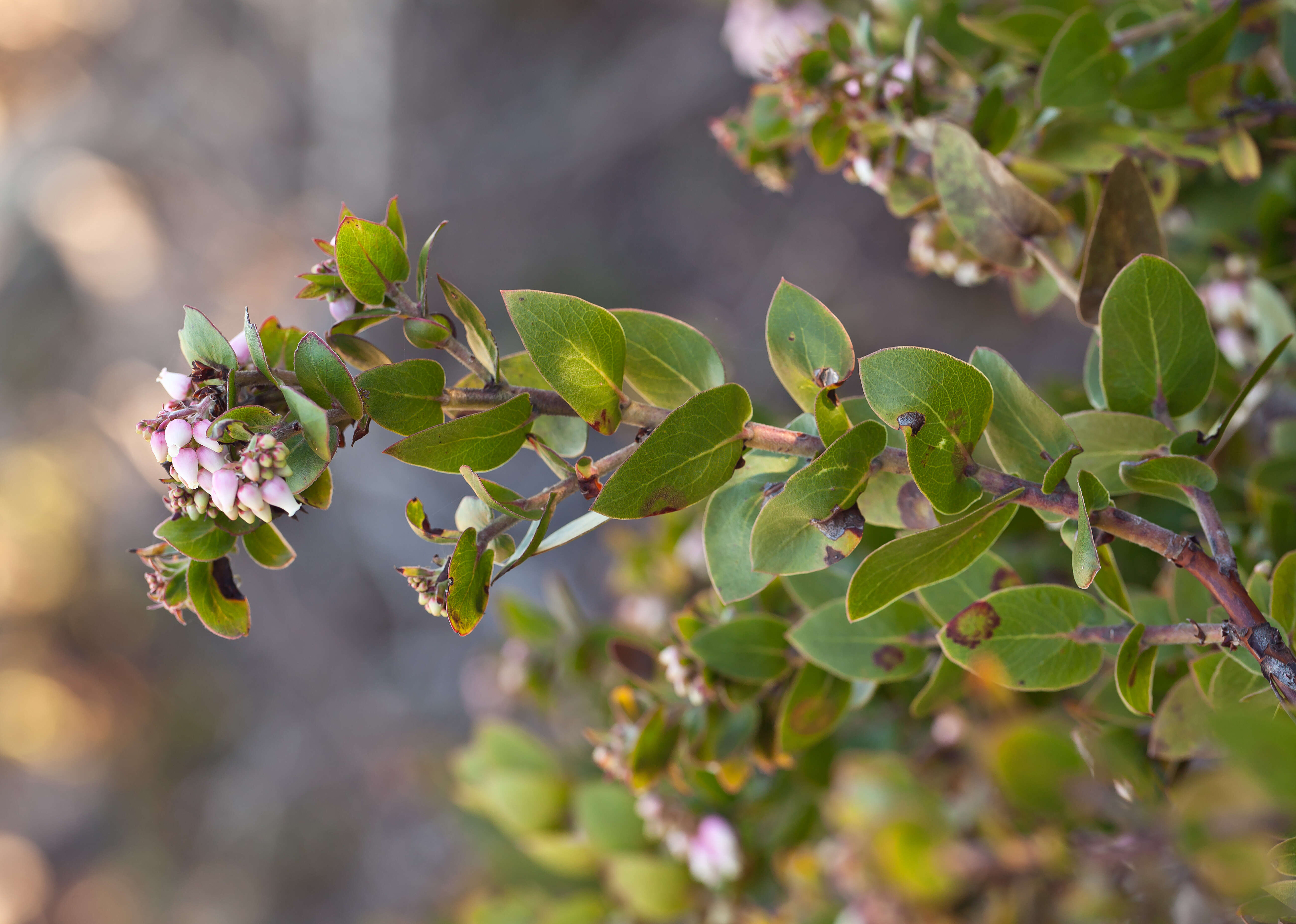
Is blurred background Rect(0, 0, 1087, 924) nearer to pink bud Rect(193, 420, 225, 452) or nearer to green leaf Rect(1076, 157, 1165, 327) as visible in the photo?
green leaf Rect(1076, 157, 1165, 327)

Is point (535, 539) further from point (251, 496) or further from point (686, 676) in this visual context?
point (686, 676)

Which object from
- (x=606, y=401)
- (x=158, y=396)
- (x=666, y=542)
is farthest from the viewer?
(x=158, y=396)

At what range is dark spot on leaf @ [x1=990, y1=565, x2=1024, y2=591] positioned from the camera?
45cm

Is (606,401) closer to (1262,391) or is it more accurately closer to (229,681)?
(1262,391)

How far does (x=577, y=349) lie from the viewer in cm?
33

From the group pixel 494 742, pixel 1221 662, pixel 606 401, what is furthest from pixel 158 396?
pixel 1221 662

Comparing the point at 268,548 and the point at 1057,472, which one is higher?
the point at 268,548

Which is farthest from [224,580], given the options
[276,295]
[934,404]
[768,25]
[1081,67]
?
[276,295]

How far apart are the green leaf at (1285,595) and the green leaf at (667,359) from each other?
0.25m

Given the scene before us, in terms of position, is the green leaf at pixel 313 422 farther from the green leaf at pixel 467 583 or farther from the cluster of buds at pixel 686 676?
the cluster of buds at pixel 686 676

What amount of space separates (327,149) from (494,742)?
196 cm

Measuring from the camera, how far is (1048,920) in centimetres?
63

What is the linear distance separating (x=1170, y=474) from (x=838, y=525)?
154mm

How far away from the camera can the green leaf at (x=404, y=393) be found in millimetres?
316
